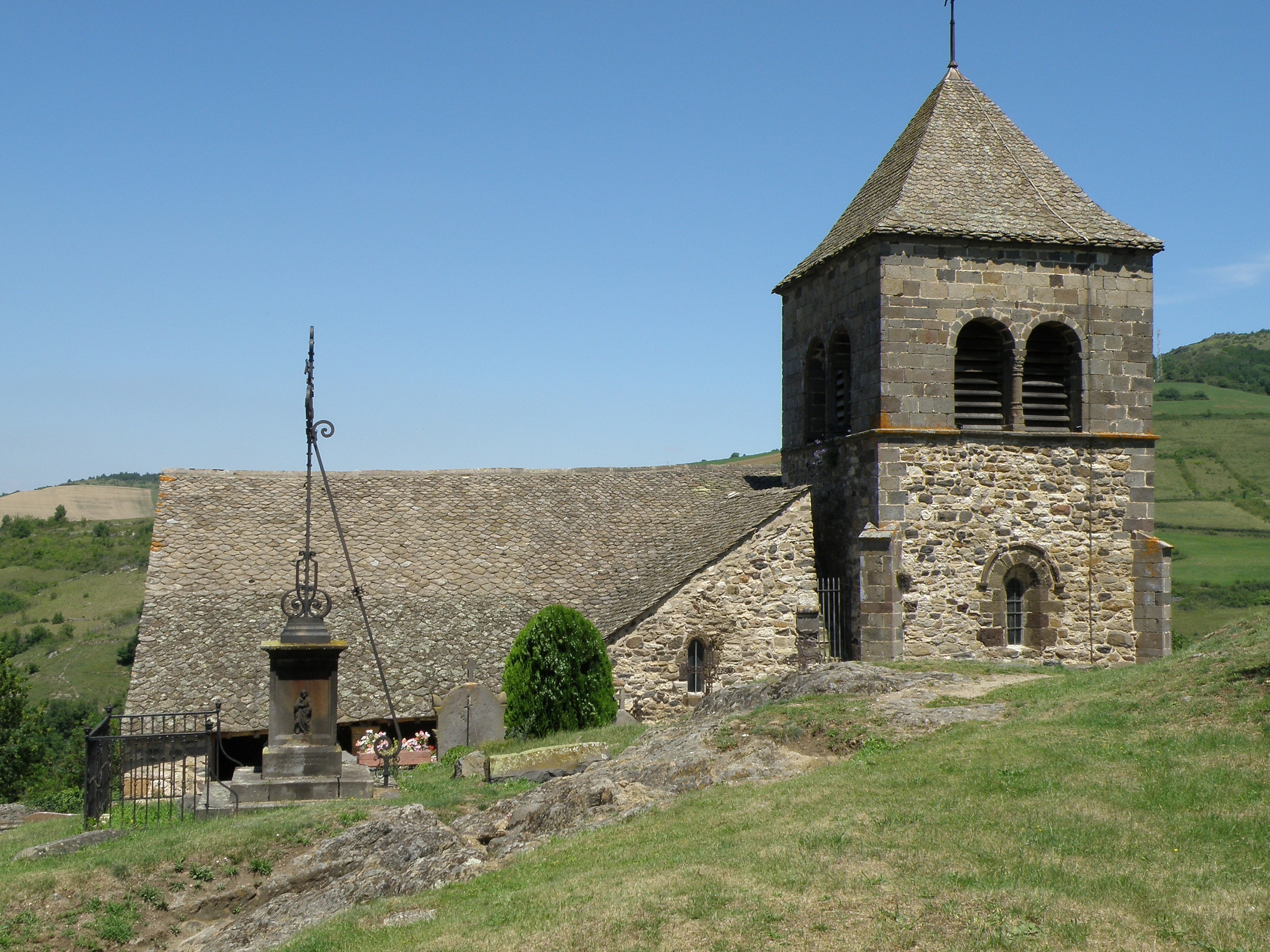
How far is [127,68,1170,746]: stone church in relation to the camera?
20359mm

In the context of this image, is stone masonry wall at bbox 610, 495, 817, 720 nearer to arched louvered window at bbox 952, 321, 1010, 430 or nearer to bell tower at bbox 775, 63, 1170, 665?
bell tower at bbox 775, 63, 1170, 665

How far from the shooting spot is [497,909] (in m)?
9.59

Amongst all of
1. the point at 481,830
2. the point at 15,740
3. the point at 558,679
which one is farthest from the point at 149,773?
the point at 15,740

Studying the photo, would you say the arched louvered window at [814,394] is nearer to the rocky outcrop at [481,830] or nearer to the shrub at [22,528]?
the rocky outcrop at [481,830]

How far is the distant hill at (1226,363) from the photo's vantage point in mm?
103812

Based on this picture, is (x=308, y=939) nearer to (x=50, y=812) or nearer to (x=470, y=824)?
(x=470, y=824)

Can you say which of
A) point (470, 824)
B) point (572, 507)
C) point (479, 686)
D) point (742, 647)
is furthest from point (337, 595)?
point (470, 824)

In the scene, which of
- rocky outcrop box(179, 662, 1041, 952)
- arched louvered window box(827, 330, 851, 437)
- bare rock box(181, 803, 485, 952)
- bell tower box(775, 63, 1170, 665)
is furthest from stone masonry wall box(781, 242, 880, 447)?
bare rock box(181, 803, 485, 952)

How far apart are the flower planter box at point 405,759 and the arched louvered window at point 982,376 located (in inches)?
414

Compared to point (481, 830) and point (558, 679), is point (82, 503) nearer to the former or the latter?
point (558, 679)

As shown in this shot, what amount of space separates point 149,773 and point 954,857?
12528 millimetres

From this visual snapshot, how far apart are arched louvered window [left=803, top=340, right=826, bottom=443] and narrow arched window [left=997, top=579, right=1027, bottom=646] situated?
→ 4.65 meters

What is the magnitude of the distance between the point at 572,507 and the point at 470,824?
527 inches

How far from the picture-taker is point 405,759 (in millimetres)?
19250
